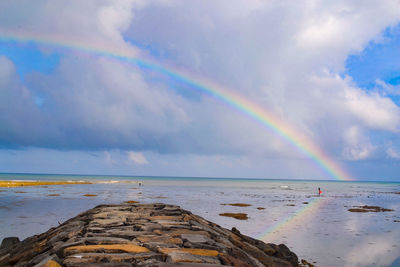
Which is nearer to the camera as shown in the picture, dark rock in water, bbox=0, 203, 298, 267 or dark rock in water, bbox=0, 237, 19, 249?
dark rock in water, bbox=0, 203, 298, 267

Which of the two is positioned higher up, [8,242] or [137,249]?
[137,249]

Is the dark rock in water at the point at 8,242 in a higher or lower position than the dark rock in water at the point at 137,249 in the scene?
lower

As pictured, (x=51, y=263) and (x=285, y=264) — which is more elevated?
(x=51, y=263)

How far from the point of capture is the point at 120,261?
17.5 feet

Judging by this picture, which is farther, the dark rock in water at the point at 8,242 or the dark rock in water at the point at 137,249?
the dark rock in water at the point at 8,242

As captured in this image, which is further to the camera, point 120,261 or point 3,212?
point 3,212

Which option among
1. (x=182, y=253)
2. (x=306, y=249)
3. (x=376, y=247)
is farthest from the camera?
(x=376, y=247)

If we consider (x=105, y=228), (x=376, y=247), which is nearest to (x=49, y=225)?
(x=105, y=228)

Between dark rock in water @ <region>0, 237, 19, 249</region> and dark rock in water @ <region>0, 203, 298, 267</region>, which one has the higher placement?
dark rock in water @ <region>0, 203, 298, 267</region>

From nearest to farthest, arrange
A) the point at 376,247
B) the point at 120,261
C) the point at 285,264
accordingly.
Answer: the point at 120,261 < the point at 285,264 < the point at 376,247

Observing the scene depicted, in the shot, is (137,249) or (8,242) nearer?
(137,249)

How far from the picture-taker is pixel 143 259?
5461 millimetres

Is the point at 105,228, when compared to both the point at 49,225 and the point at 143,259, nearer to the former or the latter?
the point at 143,259

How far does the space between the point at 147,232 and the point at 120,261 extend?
2622 millimetres
